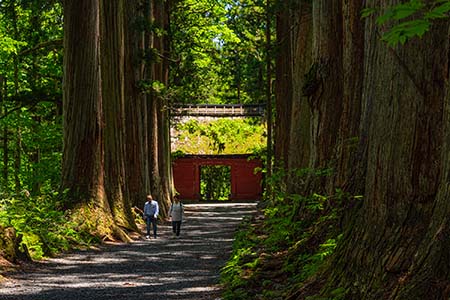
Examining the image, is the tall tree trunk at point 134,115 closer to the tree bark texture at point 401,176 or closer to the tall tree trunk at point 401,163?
the tree bark texture at point 401,176

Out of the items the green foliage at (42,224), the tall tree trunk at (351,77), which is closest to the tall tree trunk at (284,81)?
the green foliage at (42,224)

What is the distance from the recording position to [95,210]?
18.0m

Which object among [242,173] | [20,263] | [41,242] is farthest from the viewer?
[242,173]

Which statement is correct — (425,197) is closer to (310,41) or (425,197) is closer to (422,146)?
(422,146)

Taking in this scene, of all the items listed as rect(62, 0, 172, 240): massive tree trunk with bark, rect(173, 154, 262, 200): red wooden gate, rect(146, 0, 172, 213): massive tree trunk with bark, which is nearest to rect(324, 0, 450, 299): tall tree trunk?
rect(62, 0, 172, 240): massive tree trunk with bark

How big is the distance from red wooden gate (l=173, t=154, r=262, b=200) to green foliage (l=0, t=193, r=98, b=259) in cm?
3320

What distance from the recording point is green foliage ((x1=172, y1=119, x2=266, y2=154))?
51.7 meters

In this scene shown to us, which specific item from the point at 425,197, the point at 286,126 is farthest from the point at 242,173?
the point at 425,197

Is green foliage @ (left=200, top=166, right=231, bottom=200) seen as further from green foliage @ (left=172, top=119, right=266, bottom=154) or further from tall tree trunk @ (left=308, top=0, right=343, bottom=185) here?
tall tree trunk @ (left=308, top=0, right=343, bottom=185)

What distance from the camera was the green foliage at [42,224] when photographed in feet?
47.7

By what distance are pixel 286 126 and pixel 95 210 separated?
8.17 meters

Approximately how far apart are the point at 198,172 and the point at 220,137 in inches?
120

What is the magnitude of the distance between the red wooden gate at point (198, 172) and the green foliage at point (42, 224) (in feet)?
109

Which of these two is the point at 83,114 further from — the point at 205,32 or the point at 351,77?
the point at 205,32
